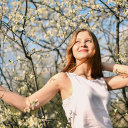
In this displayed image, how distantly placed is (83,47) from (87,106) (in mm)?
645

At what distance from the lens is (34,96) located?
5.32 feet

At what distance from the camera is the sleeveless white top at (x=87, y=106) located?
5.59ft

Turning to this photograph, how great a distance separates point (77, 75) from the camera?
196 centimetres

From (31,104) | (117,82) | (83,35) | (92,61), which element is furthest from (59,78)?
(117,82)

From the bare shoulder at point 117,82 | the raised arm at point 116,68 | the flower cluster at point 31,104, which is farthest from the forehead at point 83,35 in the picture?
the flower cluster at point 31,104

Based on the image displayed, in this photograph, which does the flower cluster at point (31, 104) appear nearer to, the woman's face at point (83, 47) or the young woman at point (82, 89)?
the young woman at point (82, 89)

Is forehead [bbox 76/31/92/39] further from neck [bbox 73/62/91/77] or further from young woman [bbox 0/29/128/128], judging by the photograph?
neck [bbox 73/62/91/77]

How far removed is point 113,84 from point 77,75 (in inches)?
18.6

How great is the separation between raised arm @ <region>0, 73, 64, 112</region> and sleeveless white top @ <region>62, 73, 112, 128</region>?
18cm

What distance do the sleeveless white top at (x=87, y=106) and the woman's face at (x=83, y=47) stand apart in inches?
10.7

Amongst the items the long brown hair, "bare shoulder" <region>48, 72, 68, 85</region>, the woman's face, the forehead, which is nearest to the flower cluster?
"bare shoulder" <region>48, 72, 68, 85</region>

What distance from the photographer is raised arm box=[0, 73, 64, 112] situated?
1511mm

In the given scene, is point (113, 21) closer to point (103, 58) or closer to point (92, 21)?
point (92, 21)

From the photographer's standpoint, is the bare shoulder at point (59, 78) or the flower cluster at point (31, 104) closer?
the flower cluster at point (31, 104)
